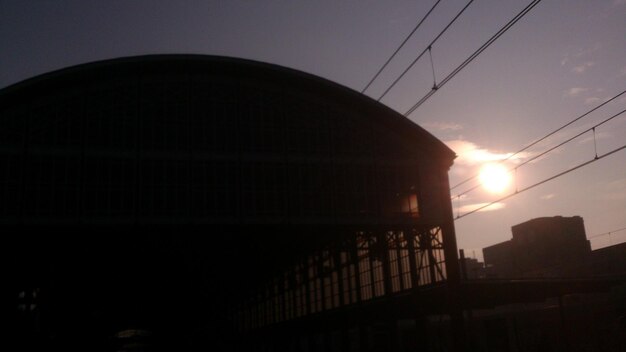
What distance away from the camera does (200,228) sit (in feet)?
104

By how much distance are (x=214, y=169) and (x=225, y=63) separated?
6076 mm

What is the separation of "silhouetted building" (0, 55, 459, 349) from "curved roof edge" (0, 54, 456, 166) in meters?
0.06

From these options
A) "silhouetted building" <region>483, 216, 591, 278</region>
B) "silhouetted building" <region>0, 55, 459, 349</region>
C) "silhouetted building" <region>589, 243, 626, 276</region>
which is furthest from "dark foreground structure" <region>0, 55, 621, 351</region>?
"silhouetted building" <region>483, 216, 591, 278</region>

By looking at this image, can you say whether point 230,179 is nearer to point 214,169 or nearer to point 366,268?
point 214,169

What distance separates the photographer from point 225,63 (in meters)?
34.2

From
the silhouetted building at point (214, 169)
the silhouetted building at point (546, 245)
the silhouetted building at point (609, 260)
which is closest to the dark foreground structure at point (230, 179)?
the silhouetted building at point (214, 169)

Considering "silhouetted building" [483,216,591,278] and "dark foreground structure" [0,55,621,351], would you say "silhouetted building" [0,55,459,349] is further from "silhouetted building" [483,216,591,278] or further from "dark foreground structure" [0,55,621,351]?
"silhouetted building" [483,216,591,278]

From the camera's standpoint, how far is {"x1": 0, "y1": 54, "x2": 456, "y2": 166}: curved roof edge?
103 ft

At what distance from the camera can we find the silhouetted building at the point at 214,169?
3050cm

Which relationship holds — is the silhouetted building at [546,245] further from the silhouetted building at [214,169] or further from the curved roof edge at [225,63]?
the curved roof edge at [225,63]

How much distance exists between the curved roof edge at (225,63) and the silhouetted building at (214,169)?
58mm

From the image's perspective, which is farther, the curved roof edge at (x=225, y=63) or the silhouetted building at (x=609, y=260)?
the silhouetted building at (x=609, y=260)

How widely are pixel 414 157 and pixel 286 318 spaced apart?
1100 inches

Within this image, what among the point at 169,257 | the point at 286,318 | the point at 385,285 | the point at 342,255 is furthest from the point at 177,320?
the point at 385,285
